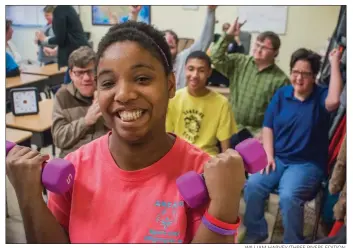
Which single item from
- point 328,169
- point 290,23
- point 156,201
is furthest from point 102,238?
point 290,23

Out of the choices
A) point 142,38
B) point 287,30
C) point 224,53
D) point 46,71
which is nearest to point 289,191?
point 224,53

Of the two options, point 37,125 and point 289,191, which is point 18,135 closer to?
point 37,125

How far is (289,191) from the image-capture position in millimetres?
1789

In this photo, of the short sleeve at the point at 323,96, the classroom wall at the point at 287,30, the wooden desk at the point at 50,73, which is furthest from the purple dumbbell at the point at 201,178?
the classroom wall at the point at 287,30

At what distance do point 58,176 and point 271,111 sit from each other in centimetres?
147

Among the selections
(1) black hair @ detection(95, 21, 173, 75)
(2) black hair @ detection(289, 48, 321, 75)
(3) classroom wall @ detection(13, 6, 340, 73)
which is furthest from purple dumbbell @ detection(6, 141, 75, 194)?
(3) classroom wall @ detection(13, 6, 340, 73)

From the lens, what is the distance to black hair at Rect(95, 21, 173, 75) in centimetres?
69

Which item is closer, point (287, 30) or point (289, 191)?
point (289, 191)

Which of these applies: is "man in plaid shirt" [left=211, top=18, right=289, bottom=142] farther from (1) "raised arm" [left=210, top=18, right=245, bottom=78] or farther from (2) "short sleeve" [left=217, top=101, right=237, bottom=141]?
(2) "short sleeve" [left=217, top=101, right=237, bottom=141]

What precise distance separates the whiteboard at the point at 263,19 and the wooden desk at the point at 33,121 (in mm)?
3125

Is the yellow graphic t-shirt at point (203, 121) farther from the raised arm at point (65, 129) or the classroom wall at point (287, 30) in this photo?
the classroom wall at point (287, 30)

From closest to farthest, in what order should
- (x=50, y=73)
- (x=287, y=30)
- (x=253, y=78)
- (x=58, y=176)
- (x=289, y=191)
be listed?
(x=58, y=176), (x=289, y=191), (x=253, y=78), (x=50, y=73), (x=287, y=30)

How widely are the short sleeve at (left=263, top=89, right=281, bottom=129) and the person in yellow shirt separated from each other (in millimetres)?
214
